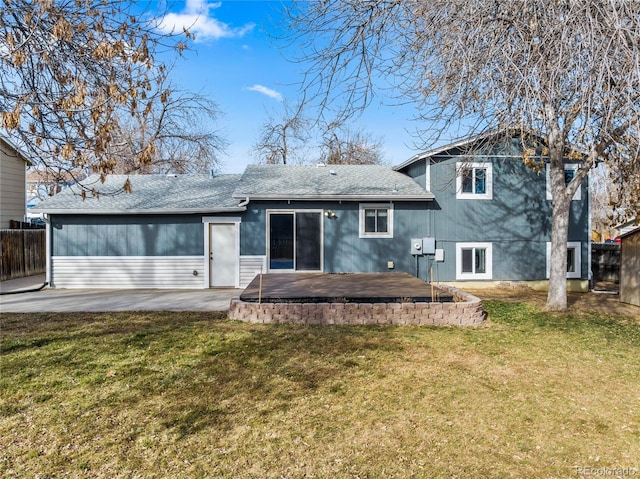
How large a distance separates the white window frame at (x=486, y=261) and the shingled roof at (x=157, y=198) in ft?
20.3

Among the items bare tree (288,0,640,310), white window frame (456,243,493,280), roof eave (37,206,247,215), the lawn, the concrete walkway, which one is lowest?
the lawn

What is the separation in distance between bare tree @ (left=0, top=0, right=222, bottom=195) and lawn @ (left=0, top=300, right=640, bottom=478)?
231 cm

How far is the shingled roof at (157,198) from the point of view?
33.5 feet

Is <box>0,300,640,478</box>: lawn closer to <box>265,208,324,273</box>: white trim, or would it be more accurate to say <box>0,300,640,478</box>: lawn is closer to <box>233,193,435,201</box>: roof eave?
<box>265,208,324,273</box>: white trim

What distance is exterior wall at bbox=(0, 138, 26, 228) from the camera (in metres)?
13.8

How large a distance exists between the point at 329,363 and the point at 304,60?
11.2 feet

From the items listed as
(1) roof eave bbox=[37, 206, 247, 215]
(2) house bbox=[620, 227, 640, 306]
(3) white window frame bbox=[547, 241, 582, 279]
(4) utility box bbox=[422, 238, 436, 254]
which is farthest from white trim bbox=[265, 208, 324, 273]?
(2) house bbox=[620, 227, 640, 306]

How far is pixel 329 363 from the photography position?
4578mm

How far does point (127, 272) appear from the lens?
10477 millimetres

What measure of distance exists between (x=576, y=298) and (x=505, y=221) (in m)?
2.65

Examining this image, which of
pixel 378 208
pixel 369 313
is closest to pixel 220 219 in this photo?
pixel 378 208

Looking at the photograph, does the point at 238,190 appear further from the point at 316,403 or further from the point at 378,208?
the point at 316,403

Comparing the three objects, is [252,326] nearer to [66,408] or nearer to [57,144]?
[66,408]

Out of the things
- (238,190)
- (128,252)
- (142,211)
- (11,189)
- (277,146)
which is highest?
(277,146)
